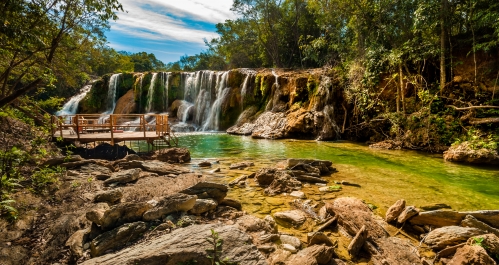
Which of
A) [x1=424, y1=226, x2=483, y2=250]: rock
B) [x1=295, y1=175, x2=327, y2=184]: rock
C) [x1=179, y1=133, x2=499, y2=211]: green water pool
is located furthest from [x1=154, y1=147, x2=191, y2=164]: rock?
[x1=424, y1=226, x2=483, y2=250]: rock

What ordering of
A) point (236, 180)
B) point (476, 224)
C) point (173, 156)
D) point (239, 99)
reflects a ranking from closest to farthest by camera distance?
point (476, 224)
point (236, 180)
point (173, 156)
point (239, 99)

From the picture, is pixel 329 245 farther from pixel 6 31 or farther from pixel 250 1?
pixel 250 1

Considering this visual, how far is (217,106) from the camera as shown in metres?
22.5

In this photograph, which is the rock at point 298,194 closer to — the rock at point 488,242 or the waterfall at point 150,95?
the rock at point 488,242

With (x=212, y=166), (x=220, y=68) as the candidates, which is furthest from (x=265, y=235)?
(x=220, y=68)

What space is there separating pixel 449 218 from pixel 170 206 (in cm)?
460

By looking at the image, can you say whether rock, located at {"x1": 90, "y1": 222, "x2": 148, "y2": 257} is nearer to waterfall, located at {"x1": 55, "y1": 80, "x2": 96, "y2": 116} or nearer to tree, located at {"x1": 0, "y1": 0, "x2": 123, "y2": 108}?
tree, located at {"x1": 0, "y1": 0, "x2": 123, "y2": 108}

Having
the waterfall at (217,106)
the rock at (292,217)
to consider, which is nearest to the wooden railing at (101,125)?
the rock at (292,217)

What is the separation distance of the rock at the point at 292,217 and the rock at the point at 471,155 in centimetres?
828

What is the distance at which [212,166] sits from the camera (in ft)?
28.9

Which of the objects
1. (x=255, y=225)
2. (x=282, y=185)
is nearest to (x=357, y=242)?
(x=255, y=225)

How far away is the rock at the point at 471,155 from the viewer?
881 centimetres

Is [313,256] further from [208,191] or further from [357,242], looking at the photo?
[208,191]

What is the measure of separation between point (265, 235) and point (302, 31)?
2961cm
